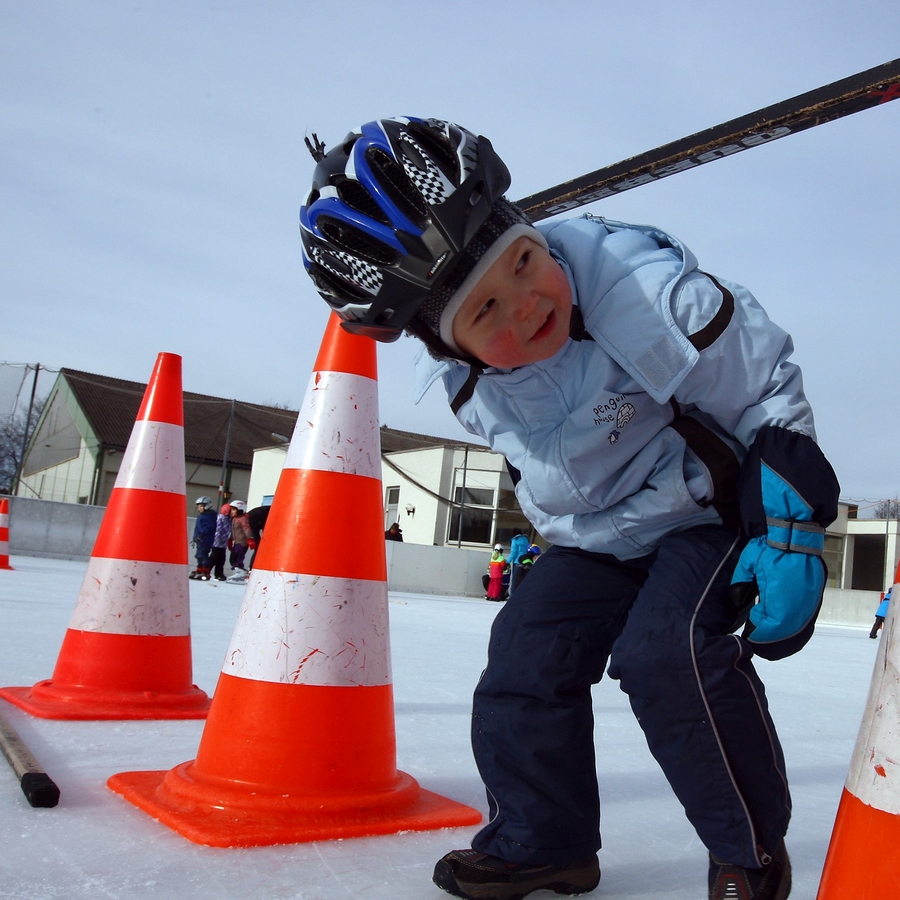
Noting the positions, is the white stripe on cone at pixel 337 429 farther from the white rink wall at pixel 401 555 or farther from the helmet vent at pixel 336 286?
the white rink wall at pixel 401 555

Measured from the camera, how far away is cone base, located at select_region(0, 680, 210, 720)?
2582 mm

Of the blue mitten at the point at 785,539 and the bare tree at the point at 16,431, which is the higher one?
the bare tree at the point at 16,431

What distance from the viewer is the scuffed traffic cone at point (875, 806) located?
0.95 metres

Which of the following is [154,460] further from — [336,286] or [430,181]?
[430,181]

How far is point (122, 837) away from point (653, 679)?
1.02 m

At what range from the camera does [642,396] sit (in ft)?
5.23

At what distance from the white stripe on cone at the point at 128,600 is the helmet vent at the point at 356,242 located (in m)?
1.68

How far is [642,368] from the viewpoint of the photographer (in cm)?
151

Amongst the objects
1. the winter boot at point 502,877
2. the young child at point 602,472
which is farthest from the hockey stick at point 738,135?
the winter boot at point 502,877

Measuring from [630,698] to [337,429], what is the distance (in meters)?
0.96

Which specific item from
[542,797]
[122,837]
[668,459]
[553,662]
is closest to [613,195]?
[668,459]

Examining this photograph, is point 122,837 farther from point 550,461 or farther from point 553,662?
point 550,461

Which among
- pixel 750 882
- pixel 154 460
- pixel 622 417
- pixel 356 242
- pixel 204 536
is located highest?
pixel 356 242

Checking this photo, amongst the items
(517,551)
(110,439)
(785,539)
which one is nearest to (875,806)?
(785,539)
